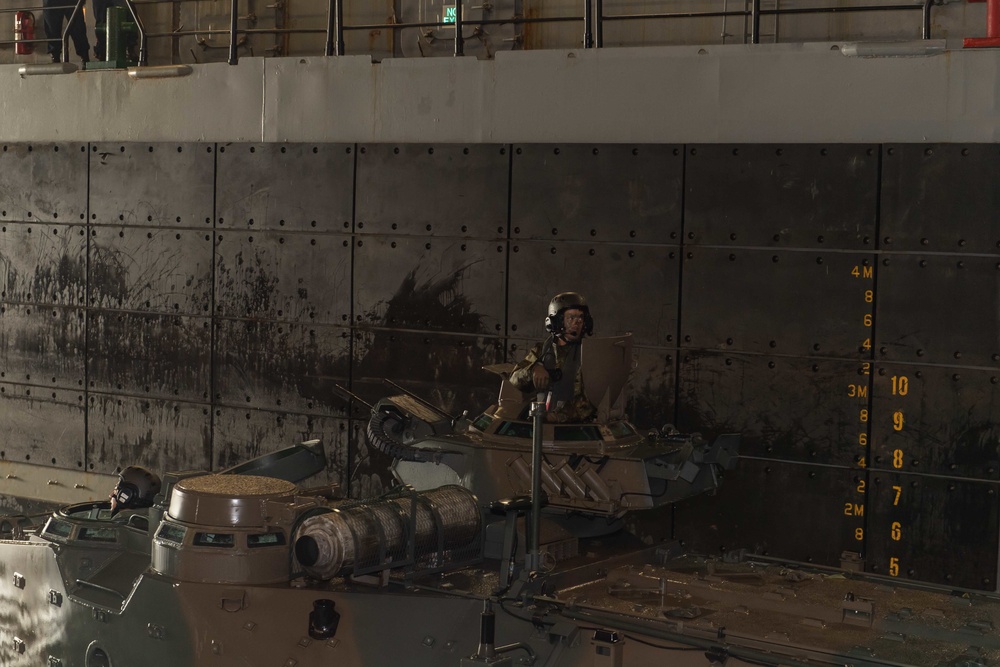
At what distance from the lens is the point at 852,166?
878cm

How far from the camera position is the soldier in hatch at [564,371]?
26.0 feet

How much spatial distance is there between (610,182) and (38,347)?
5.67 metres

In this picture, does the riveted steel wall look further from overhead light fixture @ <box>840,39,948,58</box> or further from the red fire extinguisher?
the red fire extinguisher

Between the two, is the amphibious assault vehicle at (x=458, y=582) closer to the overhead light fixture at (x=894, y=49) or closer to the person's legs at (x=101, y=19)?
the overhead light fixture at (x=894, y=49)

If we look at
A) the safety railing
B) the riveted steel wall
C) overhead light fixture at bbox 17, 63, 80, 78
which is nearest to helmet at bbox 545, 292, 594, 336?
the riveted steel wall

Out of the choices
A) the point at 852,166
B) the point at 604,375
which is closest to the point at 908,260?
the point at 852,166

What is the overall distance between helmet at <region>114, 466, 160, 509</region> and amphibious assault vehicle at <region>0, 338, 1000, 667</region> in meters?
0.11

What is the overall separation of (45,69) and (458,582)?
7.51 metres

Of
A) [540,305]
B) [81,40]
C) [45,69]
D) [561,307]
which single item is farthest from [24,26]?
[561,307]

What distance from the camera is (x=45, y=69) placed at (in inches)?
480

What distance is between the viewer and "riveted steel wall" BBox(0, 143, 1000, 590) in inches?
340

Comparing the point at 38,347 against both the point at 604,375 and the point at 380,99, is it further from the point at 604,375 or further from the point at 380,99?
the point at 604,375

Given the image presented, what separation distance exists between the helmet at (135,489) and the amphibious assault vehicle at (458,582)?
108 millimetres

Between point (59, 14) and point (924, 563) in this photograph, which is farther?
point (59, 14)
